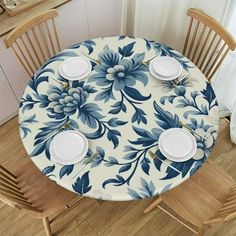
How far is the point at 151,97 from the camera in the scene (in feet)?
5.07

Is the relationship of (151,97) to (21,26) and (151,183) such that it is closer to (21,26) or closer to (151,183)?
(151,183)

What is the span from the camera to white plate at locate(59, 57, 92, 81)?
162 centimetres

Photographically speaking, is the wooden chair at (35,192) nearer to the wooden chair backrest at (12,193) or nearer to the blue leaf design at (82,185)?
the wooden chair backrest at (12,193)

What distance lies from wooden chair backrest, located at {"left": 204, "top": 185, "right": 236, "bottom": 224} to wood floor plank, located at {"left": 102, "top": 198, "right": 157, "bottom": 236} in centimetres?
61

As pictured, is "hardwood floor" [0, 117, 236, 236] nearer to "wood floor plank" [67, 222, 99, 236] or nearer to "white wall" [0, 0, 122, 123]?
"wood floor plank" [67, 222, 99, 236]

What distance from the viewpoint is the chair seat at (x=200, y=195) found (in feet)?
4.83

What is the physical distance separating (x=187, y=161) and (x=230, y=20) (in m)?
1.08

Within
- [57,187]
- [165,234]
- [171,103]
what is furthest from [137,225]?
[171,103]

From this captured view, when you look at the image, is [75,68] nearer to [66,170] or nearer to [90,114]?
[90,114]

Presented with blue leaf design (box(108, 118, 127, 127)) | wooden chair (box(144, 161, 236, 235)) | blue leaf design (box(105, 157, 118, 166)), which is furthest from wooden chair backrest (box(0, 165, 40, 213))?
wooden chair (box(144, 161, 236, 235))

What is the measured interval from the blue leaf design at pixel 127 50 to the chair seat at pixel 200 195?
813 millimetres

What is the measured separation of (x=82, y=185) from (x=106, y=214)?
29.6 inches

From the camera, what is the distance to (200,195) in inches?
60.3

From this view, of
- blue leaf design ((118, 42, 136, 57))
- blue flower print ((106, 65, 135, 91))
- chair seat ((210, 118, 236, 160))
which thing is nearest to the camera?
blue flower print ((106, 65, 135, 91))
